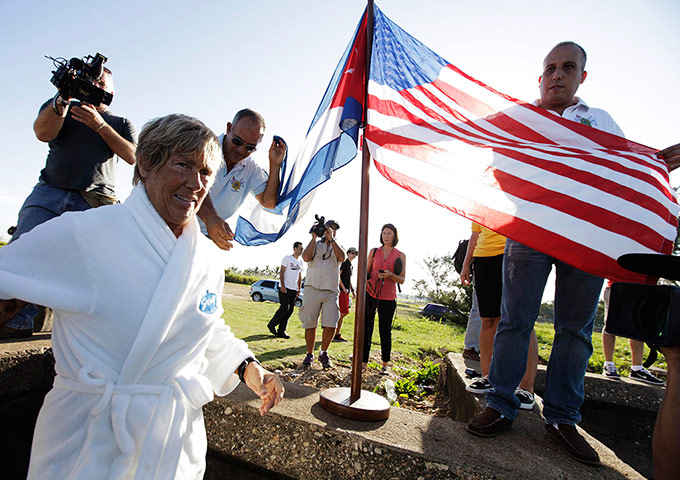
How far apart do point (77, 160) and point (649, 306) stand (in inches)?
134

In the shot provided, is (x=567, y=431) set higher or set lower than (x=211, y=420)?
higher

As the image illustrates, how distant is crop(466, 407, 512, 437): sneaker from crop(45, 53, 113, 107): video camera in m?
3.44

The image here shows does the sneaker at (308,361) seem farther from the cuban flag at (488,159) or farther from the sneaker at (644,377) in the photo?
the sneaker at (644,377)

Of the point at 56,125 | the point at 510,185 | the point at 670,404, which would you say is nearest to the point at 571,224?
the point at 510,185

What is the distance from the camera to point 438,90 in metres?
2.70

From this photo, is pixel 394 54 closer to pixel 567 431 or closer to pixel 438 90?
pixel 438 90

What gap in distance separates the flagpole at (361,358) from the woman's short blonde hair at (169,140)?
1386mm

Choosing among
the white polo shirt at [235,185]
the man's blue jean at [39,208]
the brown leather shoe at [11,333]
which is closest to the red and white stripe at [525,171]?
the white polo shirt at [235,185]

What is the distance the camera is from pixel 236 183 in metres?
2.84

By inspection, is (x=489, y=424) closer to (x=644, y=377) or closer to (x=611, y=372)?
(x=611, y=372)

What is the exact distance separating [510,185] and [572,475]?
61.2 inches

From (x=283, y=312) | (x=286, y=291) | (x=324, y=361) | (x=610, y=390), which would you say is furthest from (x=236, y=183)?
(x=283, y=312)

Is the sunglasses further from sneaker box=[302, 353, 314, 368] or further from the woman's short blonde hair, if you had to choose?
sneaker box=[302, 353, 314, 368]

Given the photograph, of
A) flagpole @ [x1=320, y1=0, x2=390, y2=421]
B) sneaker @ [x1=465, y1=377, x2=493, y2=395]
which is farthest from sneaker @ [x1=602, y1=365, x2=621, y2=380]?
flagpole @ [x1=320, y1=0, x2=390, y2=421]
